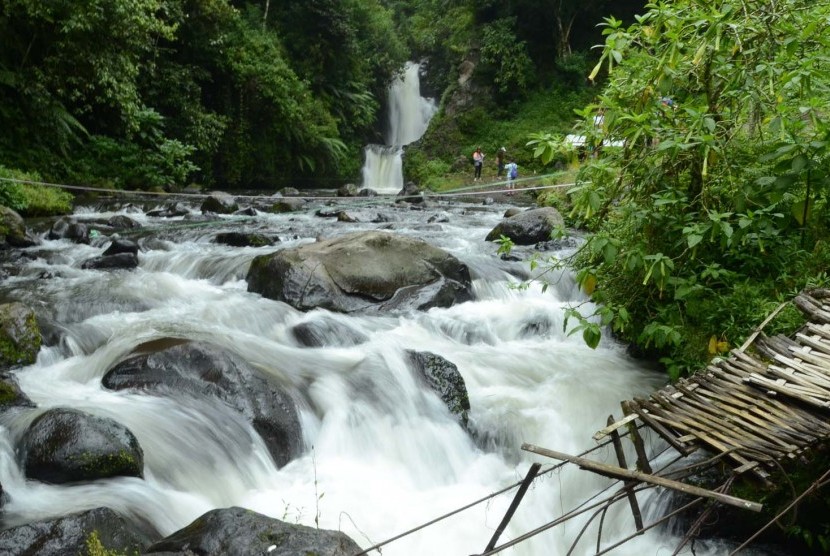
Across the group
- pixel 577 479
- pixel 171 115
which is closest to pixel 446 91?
pixel 171 115

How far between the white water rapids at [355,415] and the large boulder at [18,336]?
0.38 feet

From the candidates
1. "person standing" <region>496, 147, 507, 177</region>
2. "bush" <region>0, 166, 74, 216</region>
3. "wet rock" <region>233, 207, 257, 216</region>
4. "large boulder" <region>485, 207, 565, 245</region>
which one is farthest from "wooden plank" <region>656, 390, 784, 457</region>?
"person standing" <region>496, 147, 507, 177</region>

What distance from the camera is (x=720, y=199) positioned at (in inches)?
200

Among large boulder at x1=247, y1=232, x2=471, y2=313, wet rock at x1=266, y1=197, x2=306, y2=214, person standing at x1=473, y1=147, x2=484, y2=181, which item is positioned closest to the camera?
large boulder at x1=247, y1=232, x2=471, y2=313

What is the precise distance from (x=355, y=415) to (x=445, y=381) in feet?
2.69

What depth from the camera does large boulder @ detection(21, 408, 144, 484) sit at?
12.0ft

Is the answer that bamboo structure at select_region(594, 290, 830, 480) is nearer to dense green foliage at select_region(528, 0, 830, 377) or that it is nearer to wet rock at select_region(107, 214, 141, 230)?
dense green foliage at select_region(528, 0, 830, 377)

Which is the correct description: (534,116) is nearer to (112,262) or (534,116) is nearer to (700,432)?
(112,262)

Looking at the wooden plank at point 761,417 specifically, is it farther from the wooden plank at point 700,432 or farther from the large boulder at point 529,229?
the large boulder at point 529,229

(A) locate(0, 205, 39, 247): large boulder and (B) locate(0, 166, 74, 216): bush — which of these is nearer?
(A) locate(0, 205, 39, 247): large boulder

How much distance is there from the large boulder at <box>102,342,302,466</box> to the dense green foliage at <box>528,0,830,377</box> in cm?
232

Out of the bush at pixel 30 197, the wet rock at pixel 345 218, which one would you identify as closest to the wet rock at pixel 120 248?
the bush at pixel 30 197

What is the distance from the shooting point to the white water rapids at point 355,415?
404 cm

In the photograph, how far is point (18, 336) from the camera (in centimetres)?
554
